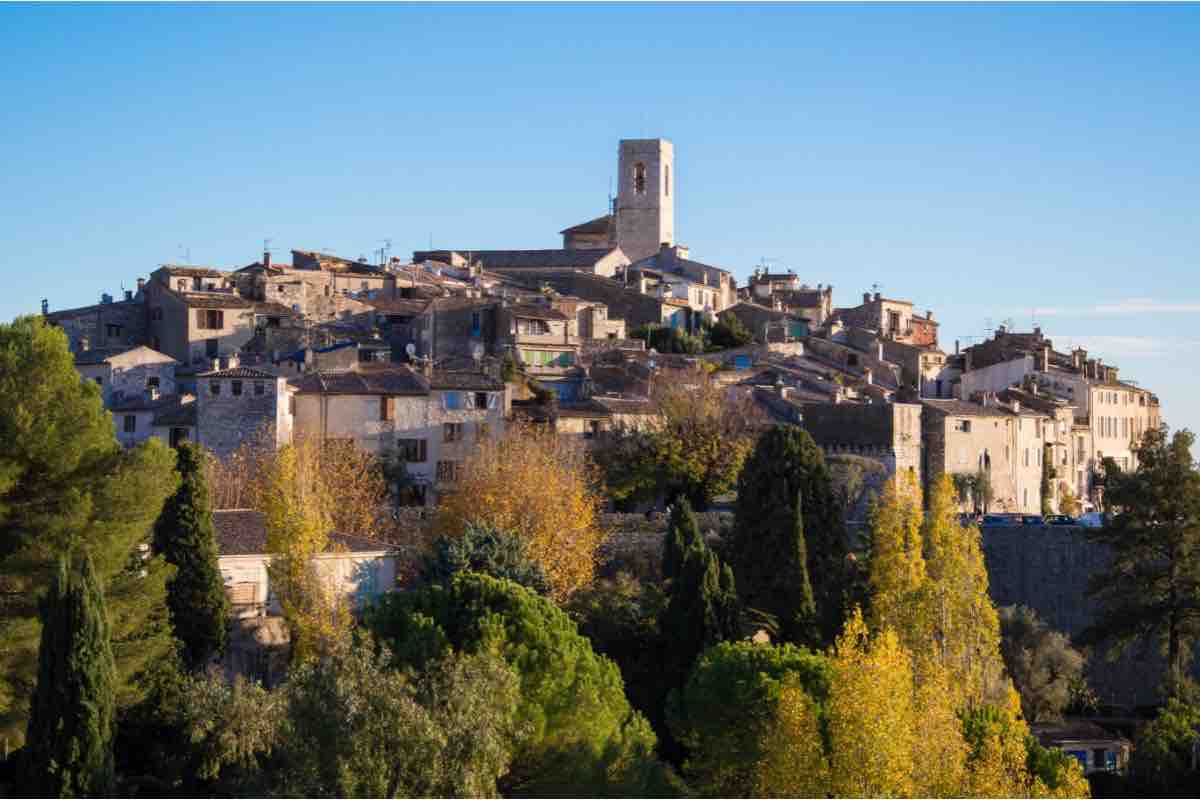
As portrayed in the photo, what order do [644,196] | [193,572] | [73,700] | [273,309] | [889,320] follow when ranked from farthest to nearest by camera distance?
[644,196] < [889,320] < [273,309] < [193,572] < [73,700]

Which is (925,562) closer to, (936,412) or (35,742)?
(35,742)

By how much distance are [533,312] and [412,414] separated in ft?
37.8

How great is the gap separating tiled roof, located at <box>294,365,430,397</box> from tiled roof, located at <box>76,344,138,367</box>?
6.07 meters

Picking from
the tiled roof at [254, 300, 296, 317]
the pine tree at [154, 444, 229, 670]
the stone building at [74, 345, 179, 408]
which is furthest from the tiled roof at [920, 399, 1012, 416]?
the pine tree at [154, 444, 229, 670]

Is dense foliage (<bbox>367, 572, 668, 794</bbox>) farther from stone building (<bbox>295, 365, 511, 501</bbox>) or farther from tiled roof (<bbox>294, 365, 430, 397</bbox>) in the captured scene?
tiled roof (<bbox>294, 365, 430, 397</bbox>)

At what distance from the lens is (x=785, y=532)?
41031 mm

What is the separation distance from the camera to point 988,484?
60469 mm

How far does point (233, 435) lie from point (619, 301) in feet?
88.6

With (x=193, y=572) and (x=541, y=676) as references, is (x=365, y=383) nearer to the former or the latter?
(x=193, y=572)

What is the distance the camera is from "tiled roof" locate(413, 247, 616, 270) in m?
83.6

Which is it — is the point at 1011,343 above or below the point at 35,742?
above

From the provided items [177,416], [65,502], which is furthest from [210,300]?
[65,502]

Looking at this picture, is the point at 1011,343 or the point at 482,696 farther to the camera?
the point at 1011,343

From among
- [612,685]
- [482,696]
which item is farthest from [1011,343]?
[482,696]
